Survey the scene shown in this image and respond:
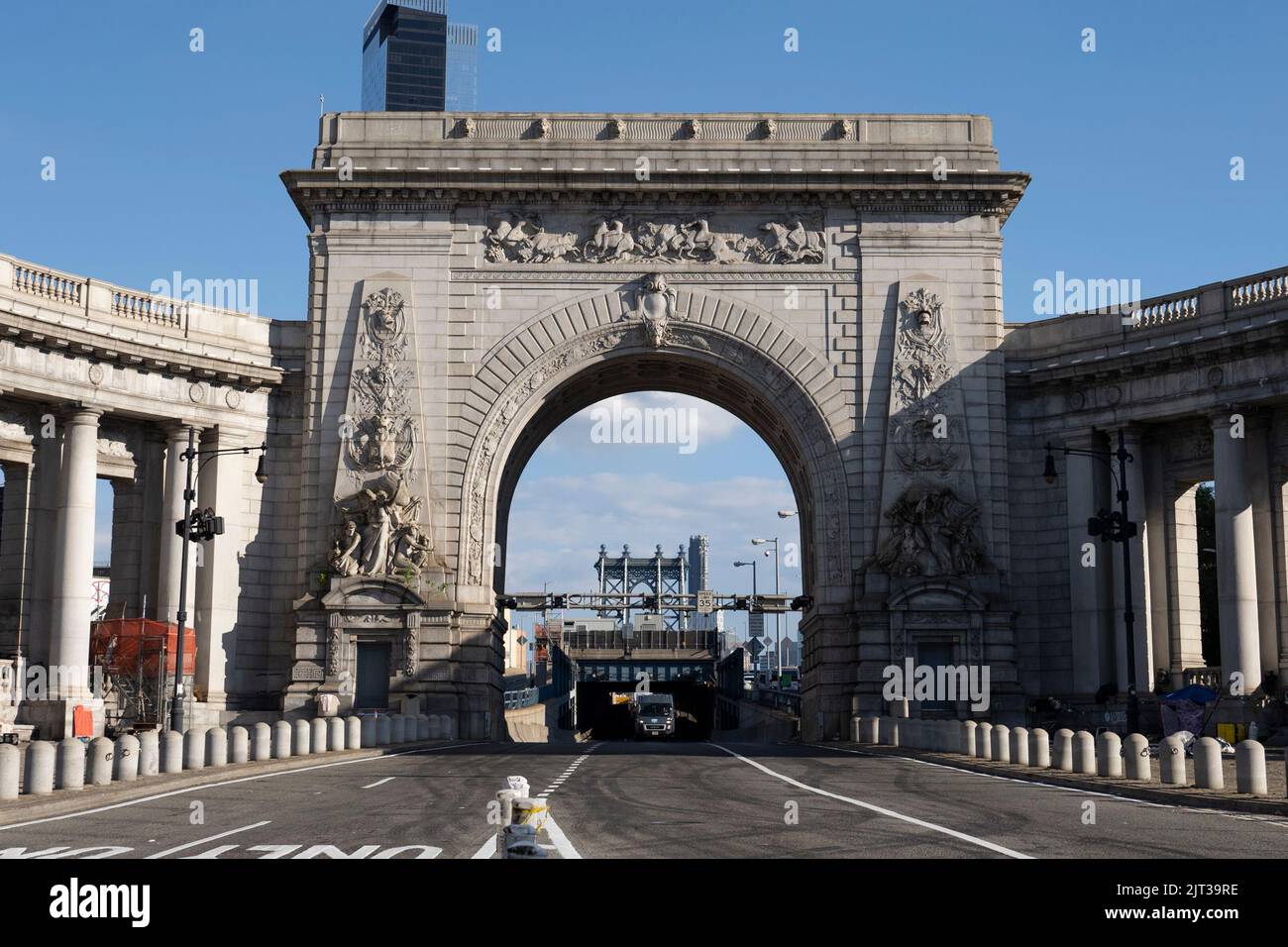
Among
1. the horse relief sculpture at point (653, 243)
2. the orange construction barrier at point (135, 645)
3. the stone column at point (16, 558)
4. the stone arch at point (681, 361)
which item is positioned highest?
the horse relief sculpture at point (653, 243)

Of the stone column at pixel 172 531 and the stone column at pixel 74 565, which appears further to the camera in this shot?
the stone column at pixel 172 531

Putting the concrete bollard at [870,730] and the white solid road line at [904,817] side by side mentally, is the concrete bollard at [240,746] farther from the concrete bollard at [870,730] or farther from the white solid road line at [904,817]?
the concrete bollard at [870,730]

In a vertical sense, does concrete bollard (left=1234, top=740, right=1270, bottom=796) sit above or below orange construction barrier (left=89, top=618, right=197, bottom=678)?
below

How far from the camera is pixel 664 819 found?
23.2 metres

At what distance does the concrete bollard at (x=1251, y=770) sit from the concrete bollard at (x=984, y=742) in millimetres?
12911

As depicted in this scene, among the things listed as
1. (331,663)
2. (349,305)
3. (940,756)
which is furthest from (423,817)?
(349,305)

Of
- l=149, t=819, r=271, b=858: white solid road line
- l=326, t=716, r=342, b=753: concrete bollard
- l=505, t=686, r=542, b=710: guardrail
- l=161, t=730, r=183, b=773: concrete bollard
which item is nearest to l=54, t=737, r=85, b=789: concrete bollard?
l=161, t=730, r=183, b=773: concrete bollard

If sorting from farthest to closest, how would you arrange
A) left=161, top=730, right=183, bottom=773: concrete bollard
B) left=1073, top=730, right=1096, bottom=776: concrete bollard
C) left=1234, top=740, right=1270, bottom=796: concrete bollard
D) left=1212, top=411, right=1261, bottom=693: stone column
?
1. left=1212, top=411, right=1261, bottom=693: stone column
2. left=1073, top=730, right=1096, bottom=776: concrete bollard
3. left=161, top=730, right=183, bottom=773: concrete bollard
4. left=1234, top=740, right=1270, bottom=796: concrete bollard

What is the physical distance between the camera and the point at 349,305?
58562mm

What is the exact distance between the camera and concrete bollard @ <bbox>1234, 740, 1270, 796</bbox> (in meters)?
27.9

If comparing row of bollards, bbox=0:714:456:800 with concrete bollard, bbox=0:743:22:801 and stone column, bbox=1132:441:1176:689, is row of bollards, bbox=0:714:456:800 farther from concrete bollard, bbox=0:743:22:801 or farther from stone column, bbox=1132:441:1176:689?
stone column, bbox=1132:441:1176:689

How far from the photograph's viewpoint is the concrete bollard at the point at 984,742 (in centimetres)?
4134

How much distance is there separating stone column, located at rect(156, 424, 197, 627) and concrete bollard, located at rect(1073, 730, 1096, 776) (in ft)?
113

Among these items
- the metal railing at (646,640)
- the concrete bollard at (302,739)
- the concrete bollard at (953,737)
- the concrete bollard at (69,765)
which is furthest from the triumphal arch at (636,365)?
the metal railing at (646,640)
